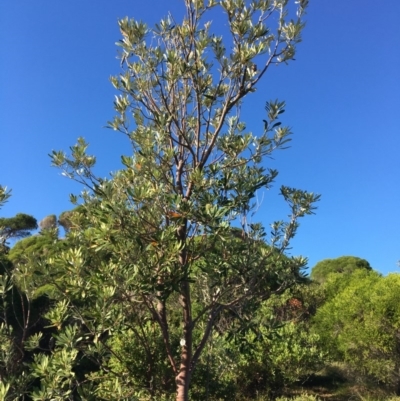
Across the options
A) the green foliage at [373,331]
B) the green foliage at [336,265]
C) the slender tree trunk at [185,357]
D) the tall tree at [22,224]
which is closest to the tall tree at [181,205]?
the slender tree trunk at [185,357]

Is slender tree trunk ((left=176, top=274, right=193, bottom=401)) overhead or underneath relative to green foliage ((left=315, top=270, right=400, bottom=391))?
underneath

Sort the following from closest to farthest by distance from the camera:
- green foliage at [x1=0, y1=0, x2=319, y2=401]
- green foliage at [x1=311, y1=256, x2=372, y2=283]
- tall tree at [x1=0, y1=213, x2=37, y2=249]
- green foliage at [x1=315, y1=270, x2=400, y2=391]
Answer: green foliage at [x1=0, y1=0, x2=319, y2=401] < green foliage at [x1=315, y1=270, x2=400, y2=391] < tall tree at [x1=0, y1=213, x2=37, y2=249] < green foliage at [x1=311, y1=256, x2=372, y2=283]

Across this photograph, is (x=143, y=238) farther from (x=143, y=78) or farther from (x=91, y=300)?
(x=143, y=78)

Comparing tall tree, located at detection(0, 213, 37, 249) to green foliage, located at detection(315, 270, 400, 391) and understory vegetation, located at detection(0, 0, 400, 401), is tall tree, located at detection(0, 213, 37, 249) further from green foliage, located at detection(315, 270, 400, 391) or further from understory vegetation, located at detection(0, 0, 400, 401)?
understory vegetation, located at detection(0, 0, 400, 401)

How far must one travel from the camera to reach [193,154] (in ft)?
12.1

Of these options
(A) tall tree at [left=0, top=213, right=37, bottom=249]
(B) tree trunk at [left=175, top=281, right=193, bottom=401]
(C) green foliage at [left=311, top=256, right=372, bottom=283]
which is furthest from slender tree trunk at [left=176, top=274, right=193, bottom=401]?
(C) green foliage at [left=311, top=256, right=372, bottom=283]

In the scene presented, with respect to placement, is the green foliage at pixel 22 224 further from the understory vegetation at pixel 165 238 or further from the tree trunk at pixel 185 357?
the tree trunk at pixel 185 357

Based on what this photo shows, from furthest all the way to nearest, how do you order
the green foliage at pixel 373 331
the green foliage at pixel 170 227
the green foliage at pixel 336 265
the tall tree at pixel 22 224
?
the green foliage at pixel 336 265
the tall tree at pixel 22 224
the green foliage at pixel 373 331
the green foliage at pixel 170 227

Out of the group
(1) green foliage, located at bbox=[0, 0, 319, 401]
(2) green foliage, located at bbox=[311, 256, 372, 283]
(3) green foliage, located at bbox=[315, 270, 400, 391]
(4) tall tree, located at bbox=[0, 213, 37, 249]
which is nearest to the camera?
(1) green foliage, located at bbox=[0, 0, 319, 401]

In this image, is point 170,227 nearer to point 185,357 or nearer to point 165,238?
point 165,238

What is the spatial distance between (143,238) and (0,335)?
5.40 ft

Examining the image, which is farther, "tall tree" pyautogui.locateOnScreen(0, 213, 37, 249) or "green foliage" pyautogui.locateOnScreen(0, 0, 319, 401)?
"tall tree" pyautogui.locateOnScreen(0, 213, 37, 249)

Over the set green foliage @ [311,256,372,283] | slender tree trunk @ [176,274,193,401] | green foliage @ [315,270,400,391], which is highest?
green foliage @ [311,256,372,283]

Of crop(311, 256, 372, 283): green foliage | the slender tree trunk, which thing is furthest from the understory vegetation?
crop(311, 256, 372, 283): green foliage
